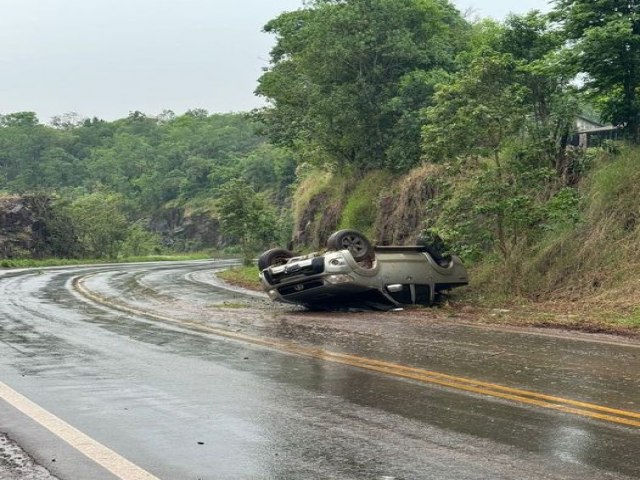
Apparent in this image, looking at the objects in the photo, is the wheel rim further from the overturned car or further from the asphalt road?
the asphalt road

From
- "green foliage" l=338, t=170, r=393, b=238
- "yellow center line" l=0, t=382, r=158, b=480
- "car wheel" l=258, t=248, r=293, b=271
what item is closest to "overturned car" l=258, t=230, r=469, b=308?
"car wheel" l=258, t=248, r=293, b=271

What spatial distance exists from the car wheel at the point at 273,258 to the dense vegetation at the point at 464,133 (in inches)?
129

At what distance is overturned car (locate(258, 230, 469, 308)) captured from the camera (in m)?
14.5

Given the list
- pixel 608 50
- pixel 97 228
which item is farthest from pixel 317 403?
pixel 97 228

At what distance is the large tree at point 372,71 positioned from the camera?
2528cm

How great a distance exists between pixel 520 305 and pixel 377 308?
9.61 feet

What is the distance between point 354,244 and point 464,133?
3.71 m

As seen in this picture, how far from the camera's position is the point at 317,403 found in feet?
21.4

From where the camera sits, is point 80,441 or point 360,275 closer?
point 80,441

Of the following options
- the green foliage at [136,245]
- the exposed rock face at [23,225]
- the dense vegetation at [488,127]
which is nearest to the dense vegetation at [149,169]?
the green foliage at [136,245]

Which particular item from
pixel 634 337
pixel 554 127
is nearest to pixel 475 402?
pixel 634 337

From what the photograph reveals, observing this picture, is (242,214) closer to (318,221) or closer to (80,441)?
(318,221)

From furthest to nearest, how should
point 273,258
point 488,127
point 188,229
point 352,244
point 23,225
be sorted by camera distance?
point 188,229
point 23,225
point 273,258
point 488,127
point 352,244

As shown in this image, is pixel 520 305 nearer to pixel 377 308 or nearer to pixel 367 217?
pixel 377 308
